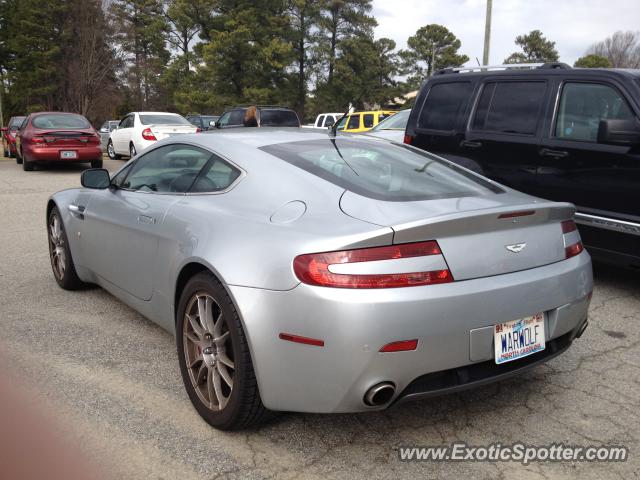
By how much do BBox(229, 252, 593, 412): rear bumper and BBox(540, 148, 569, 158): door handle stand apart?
2.78 meters

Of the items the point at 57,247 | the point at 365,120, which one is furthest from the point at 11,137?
the point at 57,247

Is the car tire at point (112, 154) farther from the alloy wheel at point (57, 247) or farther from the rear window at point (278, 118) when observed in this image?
the alloy wheel at point (57, 247)

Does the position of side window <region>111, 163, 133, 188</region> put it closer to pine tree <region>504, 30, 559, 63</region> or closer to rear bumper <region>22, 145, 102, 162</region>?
rear bumper <region>22, 145, 102, 162</region>

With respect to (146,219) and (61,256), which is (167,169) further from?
(61,256)

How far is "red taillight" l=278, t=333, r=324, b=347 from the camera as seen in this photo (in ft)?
7.47

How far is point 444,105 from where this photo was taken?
614cm

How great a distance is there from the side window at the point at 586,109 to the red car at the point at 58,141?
40.8 feet

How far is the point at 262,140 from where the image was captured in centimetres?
332

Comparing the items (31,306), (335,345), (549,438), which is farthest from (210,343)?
(31,306)

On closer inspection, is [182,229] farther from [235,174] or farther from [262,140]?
[262,140]

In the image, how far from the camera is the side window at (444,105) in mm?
5957

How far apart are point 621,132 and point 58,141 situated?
13.4m

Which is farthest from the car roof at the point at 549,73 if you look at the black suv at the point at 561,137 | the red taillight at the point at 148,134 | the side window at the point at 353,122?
the side window at the point at 353,122

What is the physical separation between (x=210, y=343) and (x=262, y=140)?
1.18 m
